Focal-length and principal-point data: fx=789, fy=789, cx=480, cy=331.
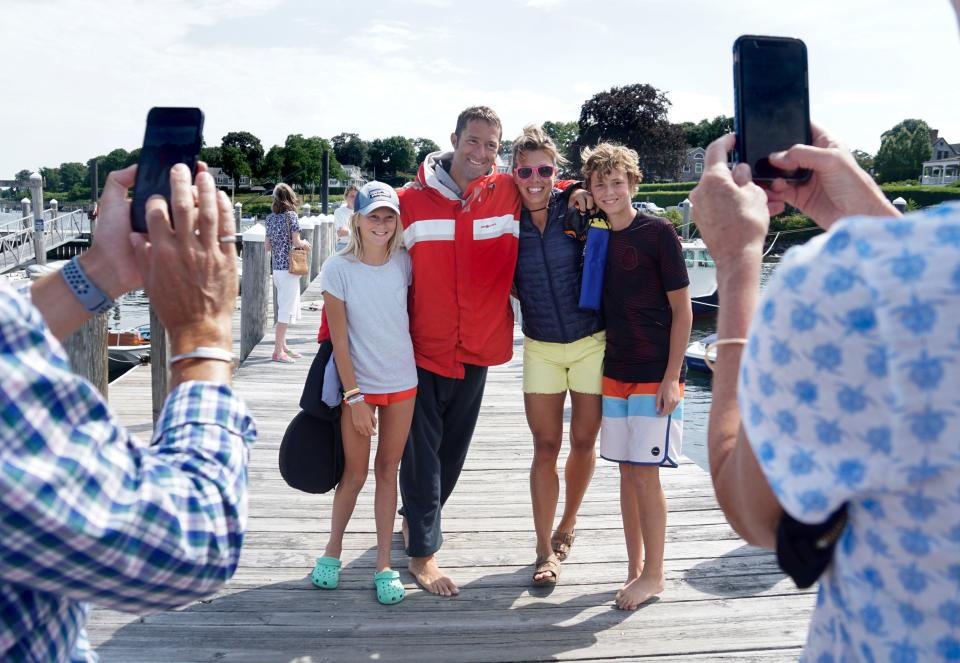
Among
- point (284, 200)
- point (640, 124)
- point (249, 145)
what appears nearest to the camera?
point (284, 200)

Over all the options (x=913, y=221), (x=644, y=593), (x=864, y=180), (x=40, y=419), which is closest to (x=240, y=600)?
(x=644, y=593)

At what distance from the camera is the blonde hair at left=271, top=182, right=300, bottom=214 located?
8305 millimetres

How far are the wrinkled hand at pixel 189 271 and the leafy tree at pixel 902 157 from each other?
8438cm

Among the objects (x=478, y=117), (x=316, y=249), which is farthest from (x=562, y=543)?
(x=316, y=249)

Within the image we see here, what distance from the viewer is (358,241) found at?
340 centimetres

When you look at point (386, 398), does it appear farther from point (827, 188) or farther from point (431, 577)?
point (827, 188)

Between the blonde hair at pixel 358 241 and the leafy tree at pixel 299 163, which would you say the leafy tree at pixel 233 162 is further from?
the blonde hair at pixel 358 241

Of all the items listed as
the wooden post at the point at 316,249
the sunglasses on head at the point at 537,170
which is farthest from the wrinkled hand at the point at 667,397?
the wooden post at the point at 316,249

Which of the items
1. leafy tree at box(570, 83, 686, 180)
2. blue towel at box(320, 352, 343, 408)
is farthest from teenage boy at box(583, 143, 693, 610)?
leafy tree at box(570, 83, 686, 180)

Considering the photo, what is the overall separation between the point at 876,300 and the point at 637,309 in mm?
2558

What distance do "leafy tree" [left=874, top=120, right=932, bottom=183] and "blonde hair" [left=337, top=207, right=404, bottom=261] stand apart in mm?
82339

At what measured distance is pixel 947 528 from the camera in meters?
0.83

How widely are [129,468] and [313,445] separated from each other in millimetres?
2455

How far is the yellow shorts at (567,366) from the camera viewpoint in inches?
137
